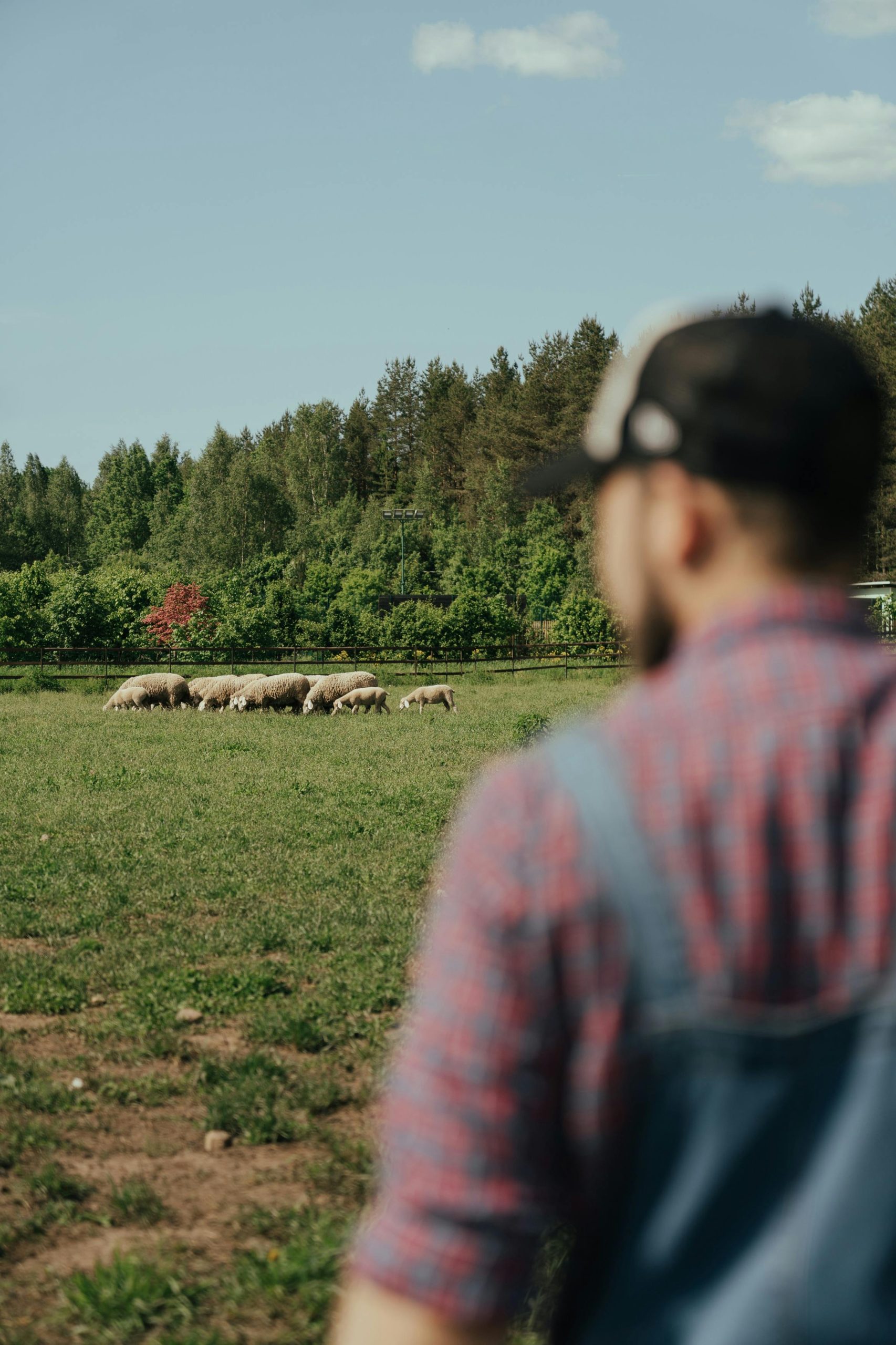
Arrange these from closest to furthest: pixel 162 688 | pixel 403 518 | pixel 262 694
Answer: pixel 262 694
pixel 162 688
pixel 403 518

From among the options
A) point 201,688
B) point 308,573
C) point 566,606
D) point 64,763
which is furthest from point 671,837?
point 308,573

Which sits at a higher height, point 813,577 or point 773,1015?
point 813,577

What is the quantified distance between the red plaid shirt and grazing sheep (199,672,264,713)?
1094 inches

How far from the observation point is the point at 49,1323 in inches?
138

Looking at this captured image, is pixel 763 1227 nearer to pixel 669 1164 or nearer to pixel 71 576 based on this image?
pixel 669 1164

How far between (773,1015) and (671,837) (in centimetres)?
20

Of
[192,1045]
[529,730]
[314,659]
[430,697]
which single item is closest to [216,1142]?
[192,1045]

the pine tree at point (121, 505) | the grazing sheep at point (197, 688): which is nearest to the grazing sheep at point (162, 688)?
the grazing sheep at point (197, 688)

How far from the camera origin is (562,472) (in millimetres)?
1394

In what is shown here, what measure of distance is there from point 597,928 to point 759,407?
20.9 inches

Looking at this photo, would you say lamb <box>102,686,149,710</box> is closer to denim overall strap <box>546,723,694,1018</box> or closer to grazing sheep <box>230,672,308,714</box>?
grazing sheep <box>230,672,308,714</box>

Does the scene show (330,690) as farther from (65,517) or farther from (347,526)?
(65,517)

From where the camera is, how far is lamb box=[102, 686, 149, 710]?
91.1 feet

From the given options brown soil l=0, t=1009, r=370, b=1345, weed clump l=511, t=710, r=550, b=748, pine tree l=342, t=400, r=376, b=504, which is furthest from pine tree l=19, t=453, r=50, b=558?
brown soil l=0, t=1009, r=370, b=1345
